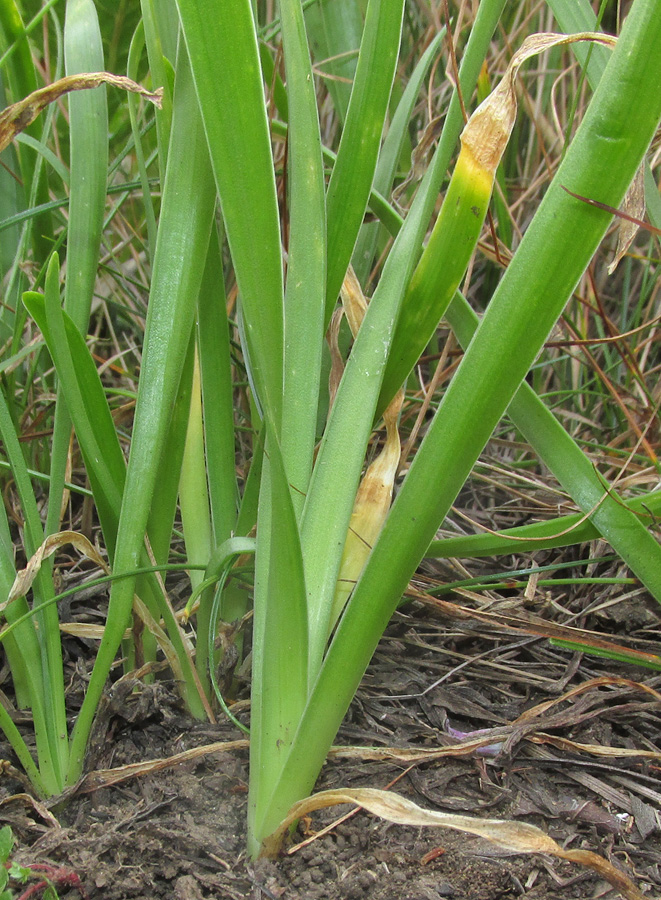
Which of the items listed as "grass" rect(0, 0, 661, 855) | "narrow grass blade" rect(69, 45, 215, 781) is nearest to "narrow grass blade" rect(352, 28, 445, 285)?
"grass" rect(0, 0, 661, 855)

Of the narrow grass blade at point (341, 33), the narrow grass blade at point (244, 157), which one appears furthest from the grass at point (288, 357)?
the narrow grass blade at point (341, 33)

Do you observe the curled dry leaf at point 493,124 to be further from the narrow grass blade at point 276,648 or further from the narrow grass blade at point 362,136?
the narrow grass blade at point 276,648

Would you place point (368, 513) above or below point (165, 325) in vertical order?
below

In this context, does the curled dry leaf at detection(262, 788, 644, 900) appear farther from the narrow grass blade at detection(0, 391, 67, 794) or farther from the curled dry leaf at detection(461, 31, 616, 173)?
the curled dry leaf at detection(461, 31, 616, 173)

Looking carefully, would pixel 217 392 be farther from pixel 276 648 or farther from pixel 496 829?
pixel 496 829

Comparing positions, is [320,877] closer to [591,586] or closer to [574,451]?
[574,451]

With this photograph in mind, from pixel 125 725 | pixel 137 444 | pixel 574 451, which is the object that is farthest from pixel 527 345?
pixel 125 725

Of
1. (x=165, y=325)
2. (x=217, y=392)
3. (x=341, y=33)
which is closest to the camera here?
(x=165, y=325)

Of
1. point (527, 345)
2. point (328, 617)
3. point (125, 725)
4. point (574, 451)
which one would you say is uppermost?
point (527, 345)

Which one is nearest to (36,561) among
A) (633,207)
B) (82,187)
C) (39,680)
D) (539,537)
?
(39,680)
